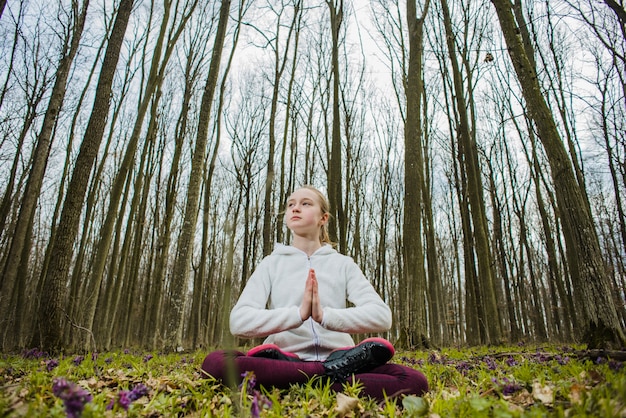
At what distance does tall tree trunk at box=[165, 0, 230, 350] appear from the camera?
259 inches

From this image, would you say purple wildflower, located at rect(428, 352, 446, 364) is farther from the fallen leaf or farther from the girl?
the fallen leaf

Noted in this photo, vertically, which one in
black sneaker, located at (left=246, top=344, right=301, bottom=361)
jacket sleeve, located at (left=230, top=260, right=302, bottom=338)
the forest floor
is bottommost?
the forest floor

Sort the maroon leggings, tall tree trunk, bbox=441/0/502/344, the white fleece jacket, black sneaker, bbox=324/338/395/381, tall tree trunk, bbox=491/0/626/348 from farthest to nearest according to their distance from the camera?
1. tall tree trunk, bbox=441/0/502/344
2. tall tree trunk, bbox=491/0/626/348
3. the white fleece jacket
4. black sneaker, bbox=324/338/395/381
5. the maroon leggings

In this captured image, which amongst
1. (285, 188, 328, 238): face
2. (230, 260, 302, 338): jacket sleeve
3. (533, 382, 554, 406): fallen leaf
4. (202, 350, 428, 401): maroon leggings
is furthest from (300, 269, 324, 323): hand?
(533, 382, 554, 406): fallen leaf

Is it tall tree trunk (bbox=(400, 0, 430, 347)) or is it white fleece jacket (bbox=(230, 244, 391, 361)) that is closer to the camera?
white fleece jacket (bbox=(230, 244, 391, 361))

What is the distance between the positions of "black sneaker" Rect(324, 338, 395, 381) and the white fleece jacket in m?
0.15

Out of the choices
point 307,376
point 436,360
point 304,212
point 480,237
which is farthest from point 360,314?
point 480,237

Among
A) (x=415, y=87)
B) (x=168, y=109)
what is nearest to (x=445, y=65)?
(x=415, y=87)

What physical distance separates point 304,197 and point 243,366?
1329 millimetres

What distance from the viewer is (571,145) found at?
11305 millimetres

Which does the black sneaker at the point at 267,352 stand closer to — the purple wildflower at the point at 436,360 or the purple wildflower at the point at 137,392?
the purple wildflower at the point at 137,392

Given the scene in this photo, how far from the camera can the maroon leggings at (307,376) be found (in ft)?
6.61

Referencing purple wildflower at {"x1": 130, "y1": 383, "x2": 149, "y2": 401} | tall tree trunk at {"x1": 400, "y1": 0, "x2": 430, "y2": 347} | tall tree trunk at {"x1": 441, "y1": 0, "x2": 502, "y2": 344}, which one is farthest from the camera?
tall tree trunk at {"x1": 441, "y1": 0, "x2": 502, "y2": 344}

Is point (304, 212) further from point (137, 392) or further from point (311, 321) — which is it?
point (137, 392)
